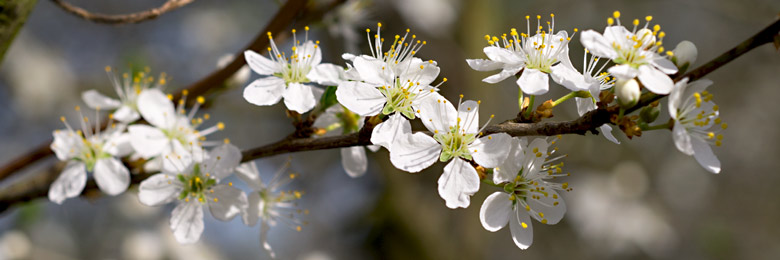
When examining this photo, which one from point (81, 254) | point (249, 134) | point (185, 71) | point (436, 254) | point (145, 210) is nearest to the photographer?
point (436, 254)

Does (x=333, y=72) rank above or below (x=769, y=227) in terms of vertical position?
above

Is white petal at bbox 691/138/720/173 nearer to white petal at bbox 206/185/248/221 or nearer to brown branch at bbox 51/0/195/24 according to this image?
white petal at bbox 206/185/248/221

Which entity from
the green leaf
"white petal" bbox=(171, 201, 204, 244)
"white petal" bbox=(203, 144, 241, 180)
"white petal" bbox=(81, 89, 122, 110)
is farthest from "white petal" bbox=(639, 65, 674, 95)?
"white petal" bbox=(81, 89, 122, 110)

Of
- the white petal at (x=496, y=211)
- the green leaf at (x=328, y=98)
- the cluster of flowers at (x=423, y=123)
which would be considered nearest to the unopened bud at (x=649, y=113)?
the cluster of flowers at (x=423, y=123)

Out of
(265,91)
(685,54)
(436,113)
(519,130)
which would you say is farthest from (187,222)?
(685,54)

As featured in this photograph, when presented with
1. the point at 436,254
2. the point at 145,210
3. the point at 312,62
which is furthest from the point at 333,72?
the point at 145,210

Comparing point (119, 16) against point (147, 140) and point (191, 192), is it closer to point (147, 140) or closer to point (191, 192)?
point (147, 140)

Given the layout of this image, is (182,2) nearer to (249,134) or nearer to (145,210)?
(145,210)
